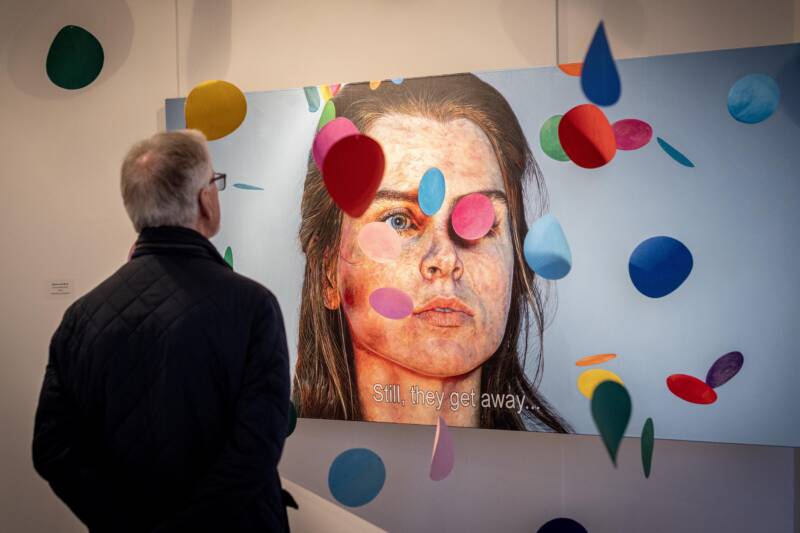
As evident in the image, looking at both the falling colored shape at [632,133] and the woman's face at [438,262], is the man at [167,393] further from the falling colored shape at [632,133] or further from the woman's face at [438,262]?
the falling colored shape at [632,133]

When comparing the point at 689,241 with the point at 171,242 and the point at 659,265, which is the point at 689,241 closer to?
the point at 659,265

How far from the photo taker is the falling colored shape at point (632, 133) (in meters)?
2.16

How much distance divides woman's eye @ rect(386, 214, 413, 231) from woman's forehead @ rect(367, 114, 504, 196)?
0.09 meters

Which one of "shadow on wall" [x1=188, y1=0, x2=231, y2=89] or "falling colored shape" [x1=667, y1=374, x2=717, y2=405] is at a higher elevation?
"shadow on wall" [x1=188, y1=0, x2=231, y2=89]

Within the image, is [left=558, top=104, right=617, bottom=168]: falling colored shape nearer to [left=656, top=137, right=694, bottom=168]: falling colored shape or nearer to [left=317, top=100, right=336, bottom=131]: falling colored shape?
[left=656, top=137, right=694, bottom=168]: falling colored shape

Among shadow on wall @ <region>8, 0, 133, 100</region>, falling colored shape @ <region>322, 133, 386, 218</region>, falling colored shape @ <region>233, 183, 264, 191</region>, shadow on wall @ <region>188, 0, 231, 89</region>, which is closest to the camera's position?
falling colored shape @ <region>322, 133, 386, 218</region>

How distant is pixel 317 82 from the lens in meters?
2.57

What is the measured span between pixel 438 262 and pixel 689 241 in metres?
0.75

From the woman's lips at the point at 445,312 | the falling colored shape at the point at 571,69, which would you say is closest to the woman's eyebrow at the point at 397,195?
the woman's lips at the point at 445,312

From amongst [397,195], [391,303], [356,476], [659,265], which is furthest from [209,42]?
[659,265]

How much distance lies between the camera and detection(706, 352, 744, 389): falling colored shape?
208 centimetres

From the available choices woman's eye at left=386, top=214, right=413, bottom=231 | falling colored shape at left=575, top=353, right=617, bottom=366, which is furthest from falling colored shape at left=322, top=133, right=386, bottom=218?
falling colored shape at left=575, top=353, right=617, bottom=366

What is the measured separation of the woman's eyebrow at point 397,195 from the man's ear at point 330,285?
0.27 meters

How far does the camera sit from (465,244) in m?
2.29
